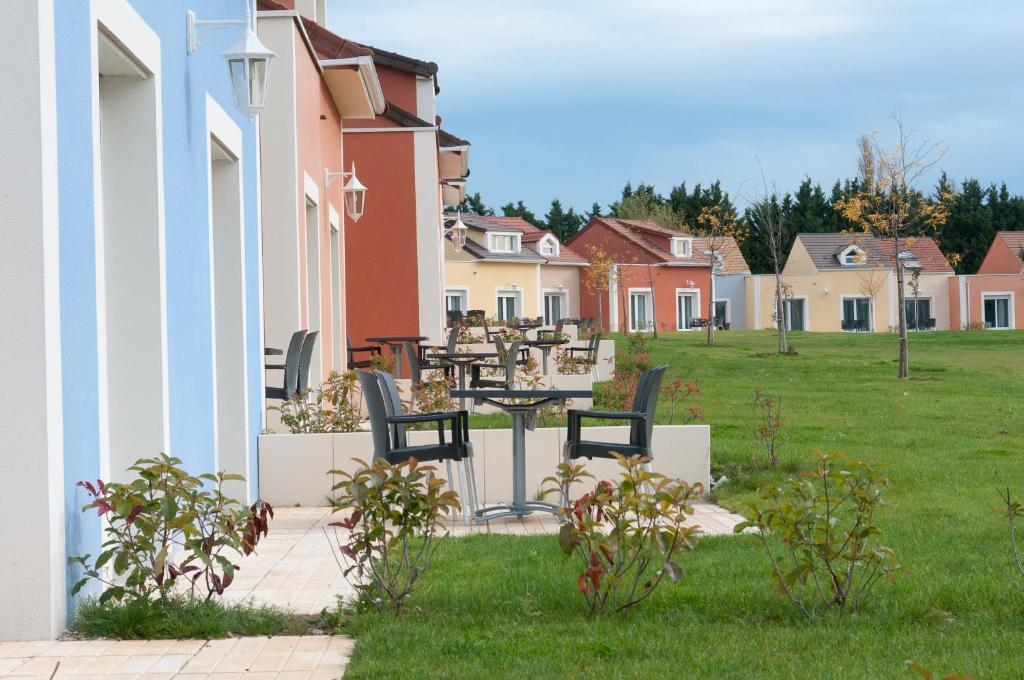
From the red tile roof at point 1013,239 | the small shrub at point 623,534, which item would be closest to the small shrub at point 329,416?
the small shrub at point 623,534

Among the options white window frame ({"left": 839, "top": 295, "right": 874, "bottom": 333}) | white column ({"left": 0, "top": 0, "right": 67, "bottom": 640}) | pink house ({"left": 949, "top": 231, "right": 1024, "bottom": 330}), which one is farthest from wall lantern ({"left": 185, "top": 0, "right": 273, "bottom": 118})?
pink house ({"left": 949, "top": 231, "right": 1024, "bottom": 330})

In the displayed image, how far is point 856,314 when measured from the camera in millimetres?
54062

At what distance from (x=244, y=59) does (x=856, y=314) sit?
50.4 metres

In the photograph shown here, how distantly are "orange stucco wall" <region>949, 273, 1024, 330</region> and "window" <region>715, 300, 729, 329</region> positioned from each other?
9.89m

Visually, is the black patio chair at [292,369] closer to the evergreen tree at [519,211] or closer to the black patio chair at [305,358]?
the black patio chair at [305,358]

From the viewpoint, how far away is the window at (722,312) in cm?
5556

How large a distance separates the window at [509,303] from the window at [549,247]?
3.06 metres

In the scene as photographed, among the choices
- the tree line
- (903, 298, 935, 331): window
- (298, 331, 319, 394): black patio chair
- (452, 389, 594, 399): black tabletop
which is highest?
the tree line

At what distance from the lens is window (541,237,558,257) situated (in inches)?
1991

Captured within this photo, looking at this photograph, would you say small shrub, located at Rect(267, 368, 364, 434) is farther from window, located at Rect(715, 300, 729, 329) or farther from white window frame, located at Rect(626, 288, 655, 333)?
window, located at Rect(715, 300, 729, 329)

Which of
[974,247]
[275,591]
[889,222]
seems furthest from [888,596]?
[974,247]

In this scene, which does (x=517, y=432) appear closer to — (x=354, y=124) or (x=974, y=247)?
(x=354, y=124)

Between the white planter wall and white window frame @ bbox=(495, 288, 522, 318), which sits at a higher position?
white window frame @ bbox=(495, 288, 522, 318)

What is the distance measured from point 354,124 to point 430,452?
12302 millimetres
